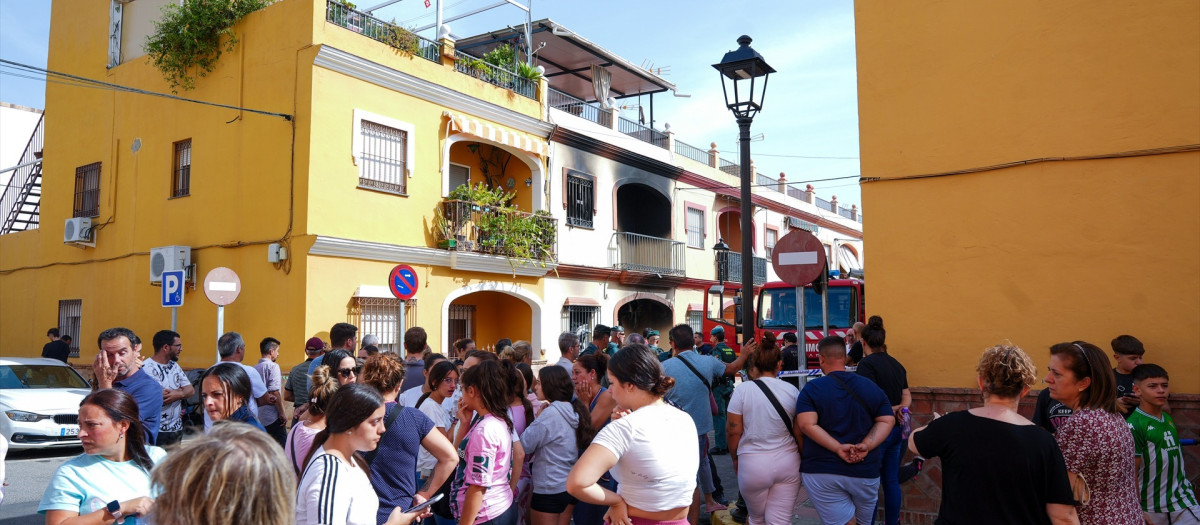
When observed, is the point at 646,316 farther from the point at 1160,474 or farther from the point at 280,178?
the point at 1160,474

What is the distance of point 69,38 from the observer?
18719 mm

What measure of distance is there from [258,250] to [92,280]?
5631 millimetres

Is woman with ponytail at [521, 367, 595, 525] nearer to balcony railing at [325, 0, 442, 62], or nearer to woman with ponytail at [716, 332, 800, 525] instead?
woman with ponytail at [716, 332, 800, 525]

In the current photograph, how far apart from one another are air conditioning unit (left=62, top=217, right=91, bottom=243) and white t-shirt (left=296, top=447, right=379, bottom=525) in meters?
16.9

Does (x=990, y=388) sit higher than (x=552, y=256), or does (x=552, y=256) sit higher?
(x=552, y=256)

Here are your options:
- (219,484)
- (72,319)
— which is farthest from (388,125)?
(219,484)

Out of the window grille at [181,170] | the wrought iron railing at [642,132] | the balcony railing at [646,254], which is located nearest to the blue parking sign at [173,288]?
the window grille at [181,170]

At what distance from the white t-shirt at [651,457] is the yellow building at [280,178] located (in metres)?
11.0

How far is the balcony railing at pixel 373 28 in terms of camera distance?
14.3 m

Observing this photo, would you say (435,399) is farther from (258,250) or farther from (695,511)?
(258,250)

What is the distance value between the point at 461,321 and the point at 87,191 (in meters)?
8.72

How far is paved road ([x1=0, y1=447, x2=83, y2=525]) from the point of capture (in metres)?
7.32

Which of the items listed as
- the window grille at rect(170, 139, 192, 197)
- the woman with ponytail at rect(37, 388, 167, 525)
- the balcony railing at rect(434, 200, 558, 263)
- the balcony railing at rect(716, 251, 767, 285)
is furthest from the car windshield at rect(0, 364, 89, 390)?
the balcony railing at rect(716, 251, 767, 285)

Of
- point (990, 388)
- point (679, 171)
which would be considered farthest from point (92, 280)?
point (990, 388)
